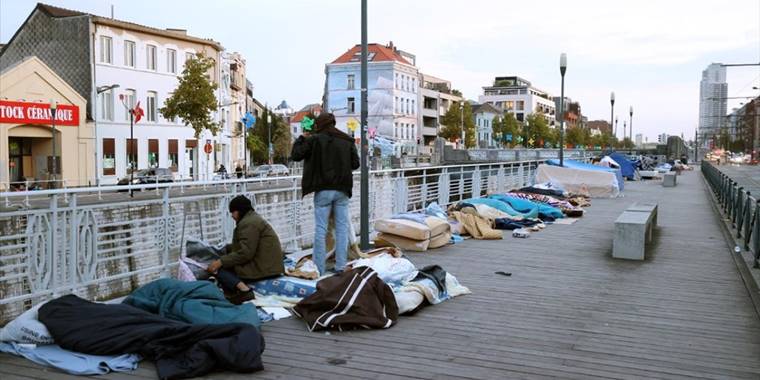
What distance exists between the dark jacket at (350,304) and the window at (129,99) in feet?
136

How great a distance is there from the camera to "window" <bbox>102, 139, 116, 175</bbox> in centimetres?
4262

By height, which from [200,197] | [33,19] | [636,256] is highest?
[33,19]

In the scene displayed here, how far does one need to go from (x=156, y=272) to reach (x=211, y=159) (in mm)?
49787

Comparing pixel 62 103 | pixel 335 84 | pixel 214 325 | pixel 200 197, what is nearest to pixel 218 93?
pixel 62 103

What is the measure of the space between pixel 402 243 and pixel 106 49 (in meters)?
37.7

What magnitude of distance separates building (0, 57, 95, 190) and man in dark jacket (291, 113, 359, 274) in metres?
30.6

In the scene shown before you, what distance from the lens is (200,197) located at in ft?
28.6

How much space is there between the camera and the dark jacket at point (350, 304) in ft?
19.8

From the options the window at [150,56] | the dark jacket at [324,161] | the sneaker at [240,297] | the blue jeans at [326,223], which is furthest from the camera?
the window at [150,56]

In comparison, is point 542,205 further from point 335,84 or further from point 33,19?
point 335,84

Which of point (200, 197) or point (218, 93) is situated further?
point (218, 93)

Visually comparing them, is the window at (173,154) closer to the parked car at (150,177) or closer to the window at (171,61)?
the window at (171,61)

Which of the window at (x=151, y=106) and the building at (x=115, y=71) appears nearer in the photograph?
the building at (x=115, y=71)

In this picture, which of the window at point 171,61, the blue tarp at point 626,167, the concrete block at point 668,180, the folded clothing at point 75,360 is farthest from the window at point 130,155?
the folded clothing at point 75,360
